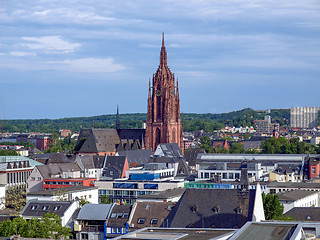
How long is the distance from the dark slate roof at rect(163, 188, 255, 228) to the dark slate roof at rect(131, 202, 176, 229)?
497 centimetres

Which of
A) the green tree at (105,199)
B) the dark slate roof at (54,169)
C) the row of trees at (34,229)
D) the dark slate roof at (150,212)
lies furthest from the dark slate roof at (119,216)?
the dark slate roof at (54,169)

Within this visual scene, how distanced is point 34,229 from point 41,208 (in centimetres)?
1490

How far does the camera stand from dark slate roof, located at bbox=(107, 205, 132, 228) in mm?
82656

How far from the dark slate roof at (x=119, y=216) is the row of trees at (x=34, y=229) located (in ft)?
18.9

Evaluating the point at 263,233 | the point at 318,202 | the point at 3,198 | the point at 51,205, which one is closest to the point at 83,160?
the point at 3,198

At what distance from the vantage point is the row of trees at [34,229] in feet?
249

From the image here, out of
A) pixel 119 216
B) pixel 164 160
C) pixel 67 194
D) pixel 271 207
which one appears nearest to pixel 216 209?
pixel 119 216

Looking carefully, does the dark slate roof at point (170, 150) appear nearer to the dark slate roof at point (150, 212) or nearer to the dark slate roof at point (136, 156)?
the dark slate roof at point (136, 156)

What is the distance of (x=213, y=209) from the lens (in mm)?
75125

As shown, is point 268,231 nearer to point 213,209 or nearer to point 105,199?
point 213,209

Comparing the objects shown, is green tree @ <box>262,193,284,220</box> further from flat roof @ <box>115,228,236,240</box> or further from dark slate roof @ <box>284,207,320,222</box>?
flat roof @ <box>115,228,236,240</box>

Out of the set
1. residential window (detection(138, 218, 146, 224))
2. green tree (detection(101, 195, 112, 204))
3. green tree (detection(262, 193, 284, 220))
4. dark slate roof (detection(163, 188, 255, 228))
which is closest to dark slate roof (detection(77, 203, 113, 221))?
residential window (detection(138, 218, 146, 224))

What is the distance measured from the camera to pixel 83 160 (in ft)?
529

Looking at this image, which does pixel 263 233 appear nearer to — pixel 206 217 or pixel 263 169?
pixel 206 217
